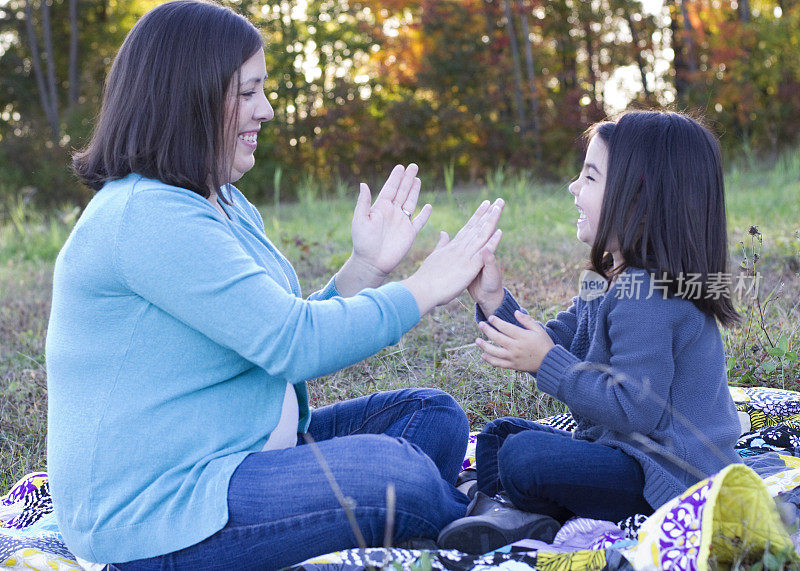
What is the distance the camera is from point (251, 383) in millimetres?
1748

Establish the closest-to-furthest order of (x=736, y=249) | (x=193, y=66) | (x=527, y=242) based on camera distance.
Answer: (x=193, y=66), (x=736, y=249), (x=527, y=242)

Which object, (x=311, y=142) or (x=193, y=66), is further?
(x=311, y=142)

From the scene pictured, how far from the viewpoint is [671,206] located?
76.9 inches

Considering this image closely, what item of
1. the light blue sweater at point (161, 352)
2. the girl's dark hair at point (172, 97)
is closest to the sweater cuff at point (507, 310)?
the light blue sweater at point (161, 352)

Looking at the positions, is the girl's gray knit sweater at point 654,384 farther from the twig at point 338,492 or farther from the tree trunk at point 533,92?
the tree trunk at point 533,92

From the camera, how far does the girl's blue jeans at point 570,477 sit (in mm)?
1912

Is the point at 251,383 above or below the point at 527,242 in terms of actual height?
above

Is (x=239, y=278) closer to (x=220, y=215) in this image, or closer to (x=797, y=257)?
(x=220, y=215)

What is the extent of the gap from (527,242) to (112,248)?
3823 millimetres

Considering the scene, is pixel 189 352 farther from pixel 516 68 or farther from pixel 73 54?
pixel 73 54

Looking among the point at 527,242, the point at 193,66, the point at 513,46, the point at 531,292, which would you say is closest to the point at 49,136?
the point at 513,46

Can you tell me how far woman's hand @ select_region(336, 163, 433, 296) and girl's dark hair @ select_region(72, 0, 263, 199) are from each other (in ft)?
1.60

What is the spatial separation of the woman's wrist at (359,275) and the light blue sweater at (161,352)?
1.52 ft

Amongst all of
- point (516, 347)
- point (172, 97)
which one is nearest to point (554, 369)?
point (516, 347)
